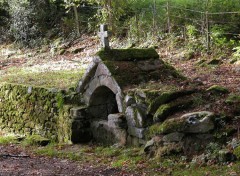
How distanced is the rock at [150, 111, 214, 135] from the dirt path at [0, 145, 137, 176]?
3.78 ft

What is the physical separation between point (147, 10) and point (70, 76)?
7.79 meters

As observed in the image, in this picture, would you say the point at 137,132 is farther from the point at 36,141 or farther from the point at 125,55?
the point at 36,141

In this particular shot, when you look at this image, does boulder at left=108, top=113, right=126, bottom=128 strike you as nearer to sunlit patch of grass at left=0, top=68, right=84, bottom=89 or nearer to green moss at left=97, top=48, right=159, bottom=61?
green moss at left=97, top=48, right=159, bottom=61

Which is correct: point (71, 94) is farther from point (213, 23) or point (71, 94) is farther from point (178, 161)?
point (213, 23)

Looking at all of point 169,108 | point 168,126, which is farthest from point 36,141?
point 168,126

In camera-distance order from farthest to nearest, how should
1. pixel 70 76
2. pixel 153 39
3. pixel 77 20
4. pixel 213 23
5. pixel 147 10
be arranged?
pixel 77 20, pixel 147 10, pixel 153 39, pixel 213 23, pixel 70 76

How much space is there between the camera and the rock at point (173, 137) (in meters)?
7.37

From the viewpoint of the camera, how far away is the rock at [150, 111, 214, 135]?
23.6 feet

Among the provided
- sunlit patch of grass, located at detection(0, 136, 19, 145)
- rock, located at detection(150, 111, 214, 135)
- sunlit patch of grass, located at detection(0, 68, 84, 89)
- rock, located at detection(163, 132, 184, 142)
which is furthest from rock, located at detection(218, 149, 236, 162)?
sunlit patch of grass, located at detection(0, 136, 19, 145)

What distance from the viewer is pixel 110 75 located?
31.7ft

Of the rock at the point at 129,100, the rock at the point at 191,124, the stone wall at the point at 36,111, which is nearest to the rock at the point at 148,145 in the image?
the rock at the point at 191,124

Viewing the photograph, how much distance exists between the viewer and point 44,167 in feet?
27.0

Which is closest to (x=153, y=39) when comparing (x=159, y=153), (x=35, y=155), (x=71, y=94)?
(x=71, y=94)

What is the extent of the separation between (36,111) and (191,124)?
6302mm
